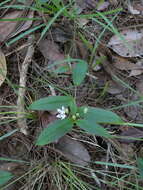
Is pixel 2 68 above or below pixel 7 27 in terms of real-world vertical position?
below

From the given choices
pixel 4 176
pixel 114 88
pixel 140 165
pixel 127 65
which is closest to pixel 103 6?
pixel 127 65

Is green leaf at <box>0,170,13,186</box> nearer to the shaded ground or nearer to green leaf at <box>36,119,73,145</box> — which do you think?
the shaded ground

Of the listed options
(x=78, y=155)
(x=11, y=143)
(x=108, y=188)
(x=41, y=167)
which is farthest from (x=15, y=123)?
(x=108, y=188)

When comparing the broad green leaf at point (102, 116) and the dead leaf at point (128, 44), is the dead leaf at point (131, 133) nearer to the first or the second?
the broad green leaf at point (102, 116)

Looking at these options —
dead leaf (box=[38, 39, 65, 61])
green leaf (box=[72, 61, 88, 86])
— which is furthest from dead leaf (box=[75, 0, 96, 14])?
green leaf (box=[72, 61, 88, 86])

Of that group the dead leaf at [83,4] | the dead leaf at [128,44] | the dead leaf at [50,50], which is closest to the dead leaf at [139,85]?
the dead leaf at [128,44]

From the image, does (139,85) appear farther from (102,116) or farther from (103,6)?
(103,6)
